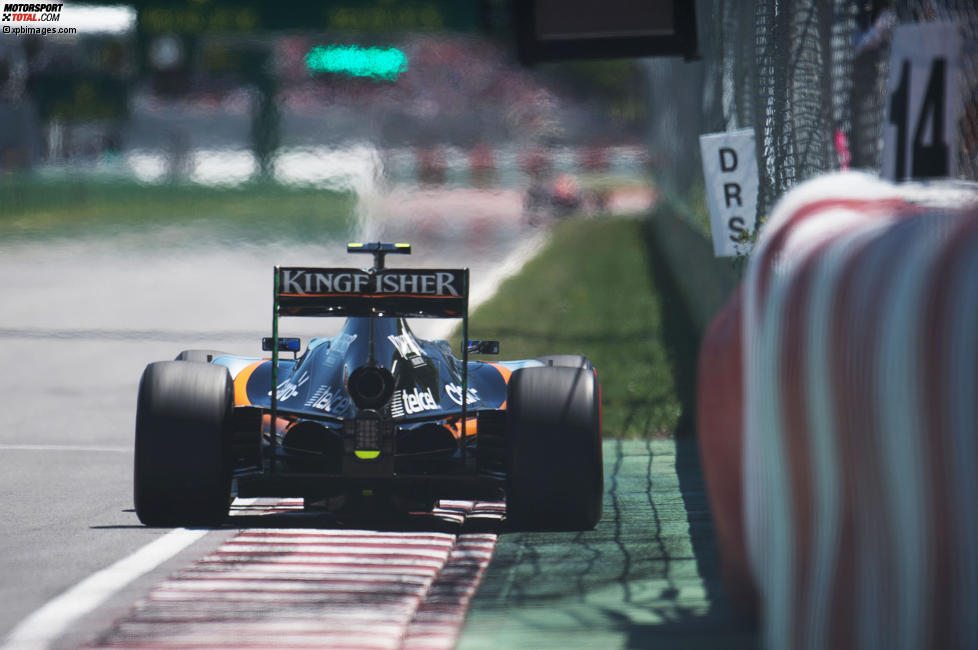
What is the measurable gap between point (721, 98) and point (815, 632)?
30.3 ft

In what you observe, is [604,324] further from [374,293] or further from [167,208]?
[374,293]

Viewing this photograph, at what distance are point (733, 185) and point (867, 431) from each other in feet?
16.5

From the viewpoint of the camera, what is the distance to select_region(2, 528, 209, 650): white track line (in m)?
4.90

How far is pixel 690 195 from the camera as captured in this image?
2047cm

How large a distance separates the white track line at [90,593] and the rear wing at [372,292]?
3.69 feet

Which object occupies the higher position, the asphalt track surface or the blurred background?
the blurred background

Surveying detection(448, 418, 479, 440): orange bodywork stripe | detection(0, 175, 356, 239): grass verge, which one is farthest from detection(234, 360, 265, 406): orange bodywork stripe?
detection(0, 175, 356, 239): grass verge

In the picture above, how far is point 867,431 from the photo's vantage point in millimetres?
3492

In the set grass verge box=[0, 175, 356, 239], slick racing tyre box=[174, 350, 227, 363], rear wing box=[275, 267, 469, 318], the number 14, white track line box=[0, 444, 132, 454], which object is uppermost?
grass verge box=[0, 175, 356, 239]

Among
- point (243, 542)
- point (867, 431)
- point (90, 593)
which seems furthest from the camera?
point (243, 542)

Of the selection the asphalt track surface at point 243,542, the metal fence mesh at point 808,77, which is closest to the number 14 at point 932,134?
the metal fence mesh at point 808,77

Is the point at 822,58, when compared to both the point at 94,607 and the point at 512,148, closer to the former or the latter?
the point at 94,607

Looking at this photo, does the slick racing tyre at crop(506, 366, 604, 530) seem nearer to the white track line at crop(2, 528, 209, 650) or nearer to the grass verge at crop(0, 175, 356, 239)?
the white track line at crop(2, 528, 209, 650)

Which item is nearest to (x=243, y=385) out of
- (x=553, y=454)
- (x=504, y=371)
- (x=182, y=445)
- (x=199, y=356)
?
(x=199, y=356)
